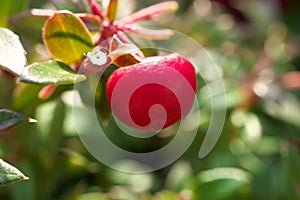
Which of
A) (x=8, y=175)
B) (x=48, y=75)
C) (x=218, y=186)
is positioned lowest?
(x=218, y=186)

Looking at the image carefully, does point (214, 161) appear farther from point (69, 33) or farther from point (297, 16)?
point (297, 16)

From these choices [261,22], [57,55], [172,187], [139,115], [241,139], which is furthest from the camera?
[261,22]

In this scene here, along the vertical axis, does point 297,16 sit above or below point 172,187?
above

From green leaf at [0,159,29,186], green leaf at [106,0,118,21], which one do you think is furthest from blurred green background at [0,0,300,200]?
green leaf at [0,159,29,186]

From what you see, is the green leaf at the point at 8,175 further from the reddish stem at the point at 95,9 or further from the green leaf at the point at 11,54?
the reddish stem at the point at 95,9

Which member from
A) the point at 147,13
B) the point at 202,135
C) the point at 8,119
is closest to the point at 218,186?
the point at 202,135

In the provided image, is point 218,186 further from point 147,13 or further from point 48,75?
point 48,75

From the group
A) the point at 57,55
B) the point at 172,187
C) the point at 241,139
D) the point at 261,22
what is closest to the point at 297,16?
the point at 261,22
